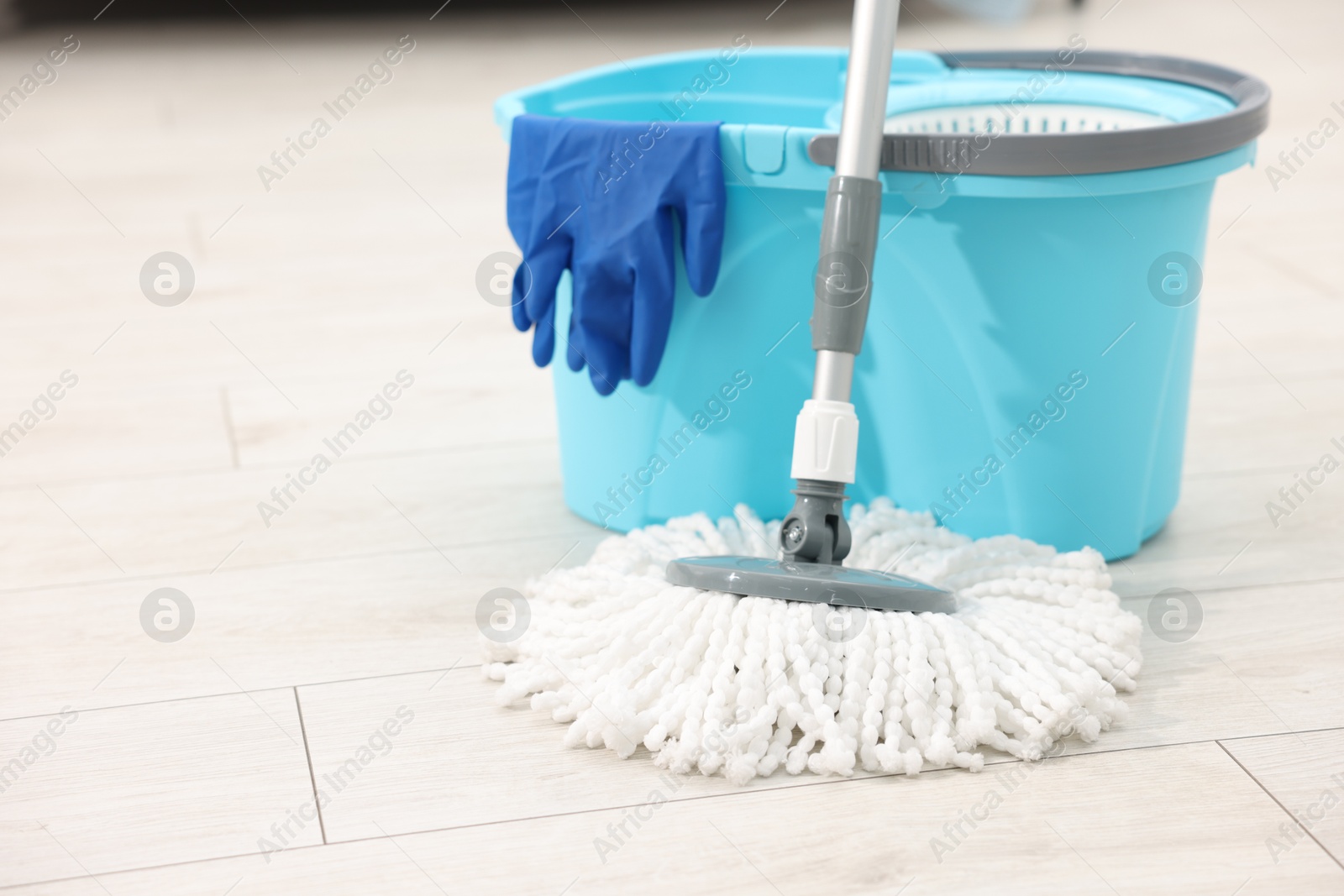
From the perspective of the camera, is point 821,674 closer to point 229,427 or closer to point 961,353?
point 961,353

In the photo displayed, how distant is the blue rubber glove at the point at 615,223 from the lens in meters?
0.87

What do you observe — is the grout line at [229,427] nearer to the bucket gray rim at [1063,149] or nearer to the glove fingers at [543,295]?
the glove fingers at [543,295]

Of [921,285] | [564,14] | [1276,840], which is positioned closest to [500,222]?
[921,285]

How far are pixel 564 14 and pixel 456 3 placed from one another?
324 millimetres

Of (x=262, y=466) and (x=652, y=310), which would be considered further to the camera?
(x=262, y=466)

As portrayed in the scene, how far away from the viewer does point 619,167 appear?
0.88 metres

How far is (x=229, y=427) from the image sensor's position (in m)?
1.23

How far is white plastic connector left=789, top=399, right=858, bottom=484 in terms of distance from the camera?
799mm

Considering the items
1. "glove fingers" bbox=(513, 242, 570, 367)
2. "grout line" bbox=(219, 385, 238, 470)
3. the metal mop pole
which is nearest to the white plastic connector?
the metal mop pole

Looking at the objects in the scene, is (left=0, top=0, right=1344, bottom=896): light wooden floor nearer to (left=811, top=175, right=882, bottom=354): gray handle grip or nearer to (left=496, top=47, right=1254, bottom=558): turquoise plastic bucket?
(left=496, top=47, right=1254, bottom=558): turquoise plastic bucket

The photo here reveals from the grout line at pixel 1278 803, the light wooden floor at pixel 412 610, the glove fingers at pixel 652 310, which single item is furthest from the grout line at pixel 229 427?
the grout line at pixel 1278 803

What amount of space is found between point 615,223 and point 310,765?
40 cm

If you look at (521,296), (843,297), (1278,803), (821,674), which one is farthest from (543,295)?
(1278,803)

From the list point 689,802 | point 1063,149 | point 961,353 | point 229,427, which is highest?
point 1063,149
